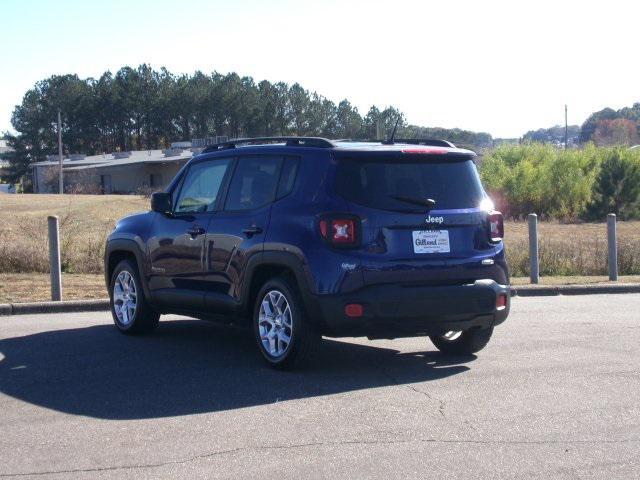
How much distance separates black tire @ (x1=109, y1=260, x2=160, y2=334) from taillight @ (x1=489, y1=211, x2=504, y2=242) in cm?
A: 366

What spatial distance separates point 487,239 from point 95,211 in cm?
3755

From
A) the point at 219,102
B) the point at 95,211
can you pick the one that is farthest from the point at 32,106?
the point at 95,211

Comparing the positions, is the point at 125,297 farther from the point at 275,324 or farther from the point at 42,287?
the point at 42,287

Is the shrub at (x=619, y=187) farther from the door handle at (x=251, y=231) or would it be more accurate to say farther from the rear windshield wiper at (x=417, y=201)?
the door handle at (x=251, y=231)

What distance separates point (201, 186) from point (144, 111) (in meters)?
89.5

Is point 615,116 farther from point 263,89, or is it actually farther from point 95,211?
point 95,211

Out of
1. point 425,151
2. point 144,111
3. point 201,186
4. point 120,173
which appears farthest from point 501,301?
point 144,111

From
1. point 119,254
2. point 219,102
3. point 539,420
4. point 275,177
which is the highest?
point 219,102

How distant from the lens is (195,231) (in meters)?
9.35

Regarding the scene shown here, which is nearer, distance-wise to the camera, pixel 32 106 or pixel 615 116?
pixel 32 106

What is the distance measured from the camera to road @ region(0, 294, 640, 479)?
583 centimetres

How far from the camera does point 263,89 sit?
3086 inches

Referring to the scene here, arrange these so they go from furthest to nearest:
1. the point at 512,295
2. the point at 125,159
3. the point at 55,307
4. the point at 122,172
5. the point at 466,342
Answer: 1. the point at 125,159
2. the point at 122,172
3. the point at 512,295
4. the point at 55,307
5. the point at 466,342

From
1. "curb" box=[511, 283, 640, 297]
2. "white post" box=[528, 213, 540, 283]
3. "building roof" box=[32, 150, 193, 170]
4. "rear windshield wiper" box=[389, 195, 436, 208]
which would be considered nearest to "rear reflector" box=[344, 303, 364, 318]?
"rear windshield wiper" box=[389, 195, 436, 208]
